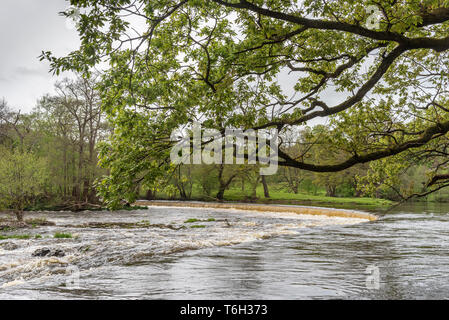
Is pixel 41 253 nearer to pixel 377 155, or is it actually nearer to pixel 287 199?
pixel 377 155

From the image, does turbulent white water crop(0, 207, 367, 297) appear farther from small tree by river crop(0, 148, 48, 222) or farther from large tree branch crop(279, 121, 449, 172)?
small tree by river crop(0, 148, 48, 222)

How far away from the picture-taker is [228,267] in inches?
425

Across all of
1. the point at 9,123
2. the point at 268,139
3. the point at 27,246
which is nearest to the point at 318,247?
the point at 268,139

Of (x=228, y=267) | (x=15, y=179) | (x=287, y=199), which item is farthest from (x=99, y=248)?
(x=287, y=199)

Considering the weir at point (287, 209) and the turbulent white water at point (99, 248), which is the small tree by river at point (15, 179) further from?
the weir at point (287, 209)

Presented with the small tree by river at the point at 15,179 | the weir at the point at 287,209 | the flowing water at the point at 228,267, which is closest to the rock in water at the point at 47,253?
the flowing water at the point at 228,267

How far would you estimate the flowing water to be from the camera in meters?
8.12

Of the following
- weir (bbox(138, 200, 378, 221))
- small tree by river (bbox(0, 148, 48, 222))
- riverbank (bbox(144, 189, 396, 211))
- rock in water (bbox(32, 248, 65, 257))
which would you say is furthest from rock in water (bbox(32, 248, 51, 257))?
riverbank (bbox(144, 189, 396, 211))

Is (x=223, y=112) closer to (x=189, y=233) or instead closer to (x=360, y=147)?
(x=360, y=147)

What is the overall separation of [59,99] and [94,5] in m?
37.9

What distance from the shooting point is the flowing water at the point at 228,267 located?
812 centimetres

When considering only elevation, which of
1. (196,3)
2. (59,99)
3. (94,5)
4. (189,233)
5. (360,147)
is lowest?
(189,233)

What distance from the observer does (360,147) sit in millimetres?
11438

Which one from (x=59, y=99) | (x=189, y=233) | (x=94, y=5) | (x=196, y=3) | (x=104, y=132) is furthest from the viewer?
(x=104, y=132)
